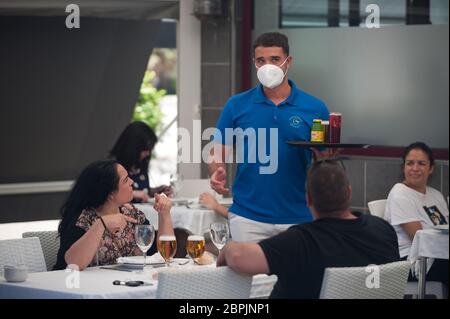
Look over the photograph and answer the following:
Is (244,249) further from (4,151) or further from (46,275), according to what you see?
(4,151)

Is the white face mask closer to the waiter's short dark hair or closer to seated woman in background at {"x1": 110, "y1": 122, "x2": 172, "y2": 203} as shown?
the waiter's short dark hair

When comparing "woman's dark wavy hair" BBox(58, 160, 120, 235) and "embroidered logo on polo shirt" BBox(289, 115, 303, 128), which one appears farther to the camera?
"embroidered logo on polo shirt" BBox(289, 115, 303, 128)

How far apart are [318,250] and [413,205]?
245cm

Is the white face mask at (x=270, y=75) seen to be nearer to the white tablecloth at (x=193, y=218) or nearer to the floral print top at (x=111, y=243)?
the floral print top at (x=111, y=243)

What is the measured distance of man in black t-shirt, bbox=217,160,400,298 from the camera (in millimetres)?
3064

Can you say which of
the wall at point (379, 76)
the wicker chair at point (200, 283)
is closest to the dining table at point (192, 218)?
the wall at point (379, 76)

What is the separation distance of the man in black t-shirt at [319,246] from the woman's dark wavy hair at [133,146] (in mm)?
3265

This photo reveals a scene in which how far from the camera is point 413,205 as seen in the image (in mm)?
5465

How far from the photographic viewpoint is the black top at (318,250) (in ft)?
10.1

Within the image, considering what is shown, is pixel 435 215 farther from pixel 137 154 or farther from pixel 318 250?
pixel 318 250

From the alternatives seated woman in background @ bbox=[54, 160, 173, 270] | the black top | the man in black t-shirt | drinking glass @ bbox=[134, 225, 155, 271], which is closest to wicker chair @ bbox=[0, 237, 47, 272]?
seated woman in background @ bbox=[54, 160, 173, 270]

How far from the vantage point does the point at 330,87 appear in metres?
7.37

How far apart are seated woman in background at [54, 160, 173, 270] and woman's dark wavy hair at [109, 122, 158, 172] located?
2.24 metres
